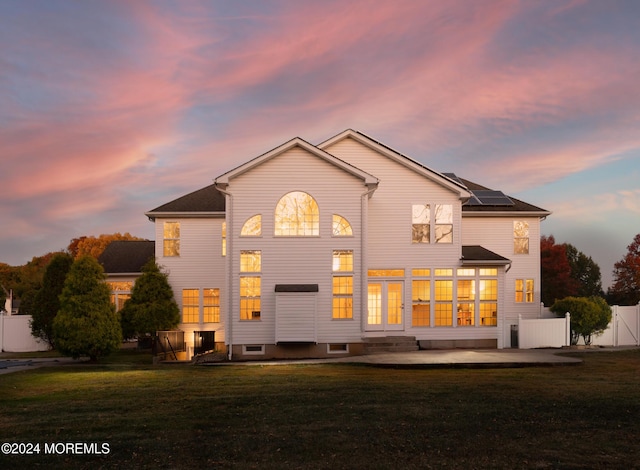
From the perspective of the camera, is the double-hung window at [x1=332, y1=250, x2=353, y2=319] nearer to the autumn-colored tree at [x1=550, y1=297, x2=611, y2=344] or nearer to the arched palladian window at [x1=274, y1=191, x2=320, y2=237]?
the arched palladian window at [x1=274, y1=191, x2=320, y2=237]

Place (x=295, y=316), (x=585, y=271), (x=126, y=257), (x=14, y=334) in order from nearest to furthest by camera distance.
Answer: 1. (x=295, y=316)
2. (x=14, y=334)
3. (x=126, y=257)
4. (x=585, y=271)

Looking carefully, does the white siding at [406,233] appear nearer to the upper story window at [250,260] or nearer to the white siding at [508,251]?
the white siding at [508,251]

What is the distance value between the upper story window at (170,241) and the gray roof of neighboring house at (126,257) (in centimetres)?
283

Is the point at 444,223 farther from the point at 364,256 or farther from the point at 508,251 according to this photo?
the point at 508,251

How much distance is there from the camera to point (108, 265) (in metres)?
30.6

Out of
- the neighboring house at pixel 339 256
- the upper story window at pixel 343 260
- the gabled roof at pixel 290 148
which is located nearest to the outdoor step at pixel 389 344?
the neighboring house at pixel 339 256

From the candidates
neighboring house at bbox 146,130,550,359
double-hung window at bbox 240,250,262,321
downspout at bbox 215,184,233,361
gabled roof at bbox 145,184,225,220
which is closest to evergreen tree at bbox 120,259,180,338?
neighboring house at bbox 146,130,550,359

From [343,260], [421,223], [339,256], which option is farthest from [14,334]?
[421,223]

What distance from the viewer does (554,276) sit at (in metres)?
59.6

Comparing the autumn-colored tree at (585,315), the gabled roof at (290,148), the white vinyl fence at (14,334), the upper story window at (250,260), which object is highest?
the gabled roof at (290,148)

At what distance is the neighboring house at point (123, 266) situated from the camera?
29734 mm

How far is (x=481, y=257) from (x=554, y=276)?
128ft

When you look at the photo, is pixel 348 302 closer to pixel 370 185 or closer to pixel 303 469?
pixel 370 185

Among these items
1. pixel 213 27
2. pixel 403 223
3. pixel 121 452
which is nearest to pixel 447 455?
pixel 121 452
